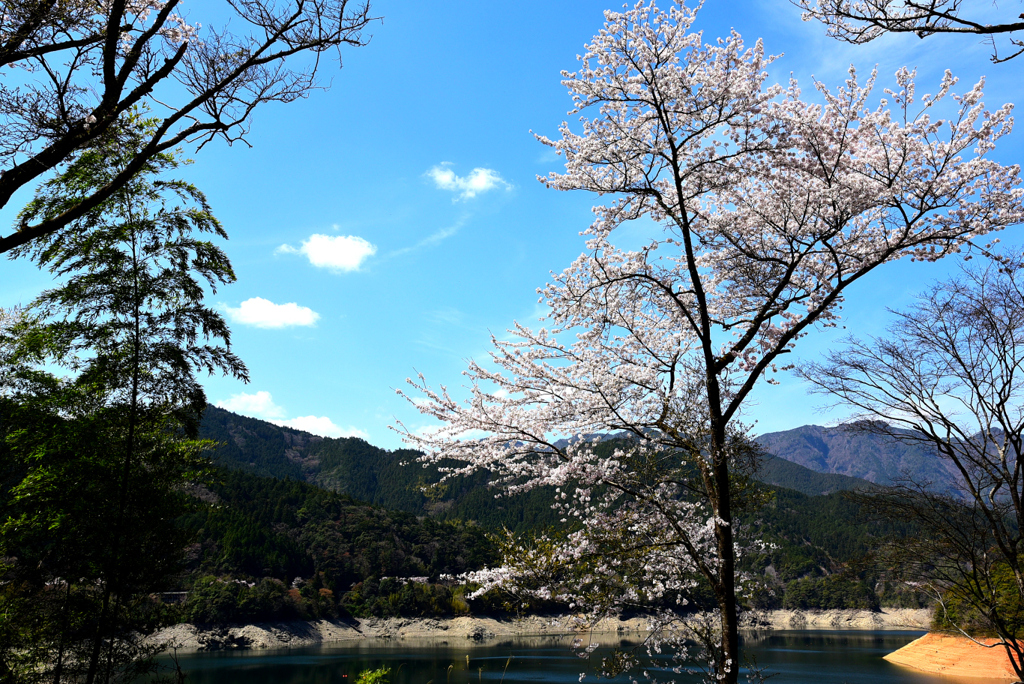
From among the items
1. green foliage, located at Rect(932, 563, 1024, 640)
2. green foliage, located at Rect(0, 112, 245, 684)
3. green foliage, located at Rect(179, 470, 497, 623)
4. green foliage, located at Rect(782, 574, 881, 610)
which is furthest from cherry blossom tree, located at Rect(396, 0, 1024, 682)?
green foliage, located at Rect(782, 574, 881, 610)

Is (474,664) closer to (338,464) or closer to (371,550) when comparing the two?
(371,550)

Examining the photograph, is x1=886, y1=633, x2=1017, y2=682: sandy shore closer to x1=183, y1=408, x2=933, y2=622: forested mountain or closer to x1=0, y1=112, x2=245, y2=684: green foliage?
x1=183, y1=408, x2=933, y2=622: forested mountain

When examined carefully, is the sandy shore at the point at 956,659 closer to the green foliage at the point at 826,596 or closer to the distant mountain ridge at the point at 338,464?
the green foliage at the point at 826,596

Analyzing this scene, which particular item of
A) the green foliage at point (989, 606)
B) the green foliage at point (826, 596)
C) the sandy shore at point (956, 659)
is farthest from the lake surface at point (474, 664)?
the green foliage at point (826, 596)

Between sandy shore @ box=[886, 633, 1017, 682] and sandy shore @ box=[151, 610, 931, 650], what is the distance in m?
11.7

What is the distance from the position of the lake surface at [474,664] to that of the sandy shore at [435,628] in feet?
8.11

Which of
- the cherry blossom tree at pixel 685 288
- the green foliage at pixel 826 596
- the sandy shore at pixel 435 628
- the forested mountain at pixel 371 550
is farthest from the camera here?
the green foliage at pixel 826 596

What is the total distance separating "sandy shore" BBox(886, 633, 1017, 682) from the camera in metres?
31.0

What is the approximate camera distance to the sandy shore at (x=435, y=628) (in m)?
50.0

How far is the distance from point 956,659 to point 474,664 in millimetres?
29221

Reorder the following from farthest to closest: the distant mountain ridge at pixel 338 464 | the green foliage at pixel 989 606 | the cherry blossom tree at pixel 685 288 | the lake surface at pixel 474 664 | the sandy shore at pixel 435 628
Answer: the distant mountain ridge at pixel 338 464, the sandy shore at pixel 435 628, the lake surface at pixel 474 664, the green foliage at pixel 989 606, the cherry blossom tree at pixel 685 288

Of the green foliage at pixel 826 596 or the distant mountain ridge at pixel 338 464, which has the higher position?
the distant mountain ridge at pixel 338 464

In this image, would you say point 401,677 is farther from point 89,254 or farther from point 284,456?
point 284,456

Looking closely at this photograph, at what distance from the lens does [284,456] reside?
183250 millimetres
